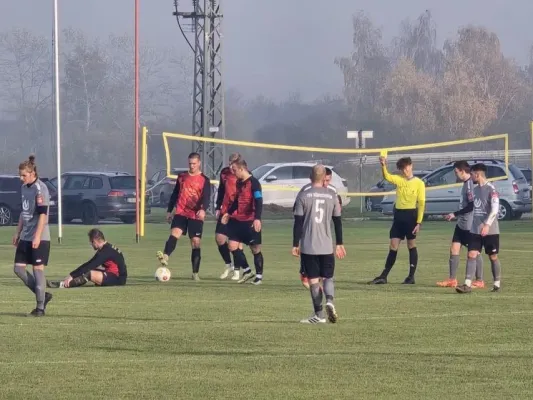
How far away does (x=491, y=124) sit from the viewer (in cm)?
11288

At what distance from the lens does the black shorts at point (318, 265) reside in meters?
14.3

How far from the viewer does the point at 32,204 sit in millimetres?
15344

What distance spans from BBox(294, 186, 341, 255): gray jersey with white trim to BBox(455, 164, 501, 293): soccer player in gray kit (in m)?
4.18

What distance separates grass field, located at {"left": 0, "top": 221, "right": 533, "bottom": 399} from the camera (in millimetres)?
10273

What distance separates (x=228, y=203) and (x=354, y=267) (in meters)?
3.71

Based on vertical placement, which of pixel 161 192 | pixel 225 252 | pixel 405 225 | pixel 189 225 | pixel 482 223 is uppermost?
pixel 482 223

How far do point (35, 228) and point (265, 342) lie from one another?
12.5 feet

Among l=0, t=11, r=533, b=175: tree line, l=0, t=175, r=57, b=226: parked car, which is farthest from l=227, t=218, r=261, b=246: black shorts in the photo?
l=0, t=11, r=533, b=175: tree line

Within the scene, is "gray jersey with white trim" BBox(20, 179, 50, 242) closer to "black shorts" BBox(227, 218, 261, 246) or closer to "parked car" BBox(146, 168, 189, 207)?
"black shorts" BBox(227, 218, 261, 246)

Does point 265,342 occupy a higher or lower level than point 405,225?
lower

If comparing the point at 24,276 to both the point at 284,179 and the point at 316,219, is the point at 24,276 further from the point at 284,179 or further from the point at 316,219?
the point at 284,179

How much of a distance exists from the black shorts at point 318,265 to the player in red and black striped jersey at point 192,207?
21.9 feet

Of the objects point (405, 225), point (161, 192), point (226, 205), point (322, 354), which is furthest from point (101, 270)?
point (161, 192)

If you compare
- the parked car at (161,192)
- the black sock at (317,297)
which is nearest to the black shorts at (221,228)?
the black sock at (317,297)
